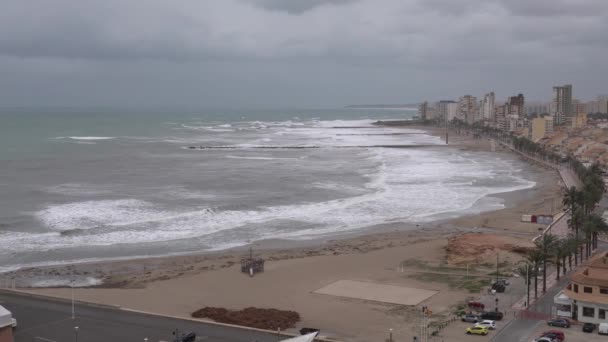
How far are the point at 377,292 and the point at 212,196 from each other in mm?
29295

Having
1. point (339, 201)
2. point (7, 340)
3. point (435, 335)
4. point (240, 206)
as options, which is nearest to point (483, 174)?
point (339, 201)

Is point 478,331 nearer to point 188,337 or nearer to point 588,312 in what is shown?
point 588,312

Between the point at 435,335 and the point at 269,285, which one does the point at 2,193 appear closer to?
the point at 269,285

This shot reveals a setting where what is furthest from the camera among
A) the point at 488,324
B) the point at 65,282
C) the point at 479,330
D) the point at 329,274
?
the point at 329,274

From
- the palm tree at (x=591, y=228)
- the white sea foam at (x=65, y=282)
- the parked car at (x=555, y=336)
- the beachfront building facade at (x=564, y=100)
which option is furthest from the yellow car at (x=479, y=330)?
the beachfront building facade at (x=564, y=100)

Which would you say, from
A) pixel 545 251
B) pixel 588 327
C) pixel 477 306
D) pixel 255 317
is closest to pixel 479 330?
pixel 477 306

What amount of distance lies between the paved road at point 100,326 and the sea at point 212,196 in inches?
450

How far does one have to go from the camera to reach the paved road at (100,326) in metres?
22.0

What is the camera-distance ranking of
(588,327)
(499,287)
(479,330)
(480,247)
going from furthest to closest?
(480,247) < (499,287) < (588,327) < (479,330)

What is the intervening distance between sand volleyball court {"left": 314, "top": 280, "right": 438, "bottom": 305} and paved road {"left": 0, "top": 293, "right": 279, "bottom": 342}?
7275 mm

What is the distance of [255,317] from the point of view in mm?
24656

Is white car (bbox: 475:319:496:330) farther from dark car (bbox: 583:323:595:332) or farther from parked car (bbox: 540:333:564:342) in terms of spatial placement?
dark car (bbox: 583:323:595:332)

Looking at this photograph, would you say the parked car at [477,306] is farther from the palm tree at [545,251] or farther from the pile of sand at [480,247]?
the pile of sand at [480,247]

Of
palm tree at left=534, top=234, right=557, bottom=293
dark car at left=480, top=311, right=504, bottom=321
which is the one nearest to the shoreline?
palm tree at left=534, top=234, right=557, bottom=293
